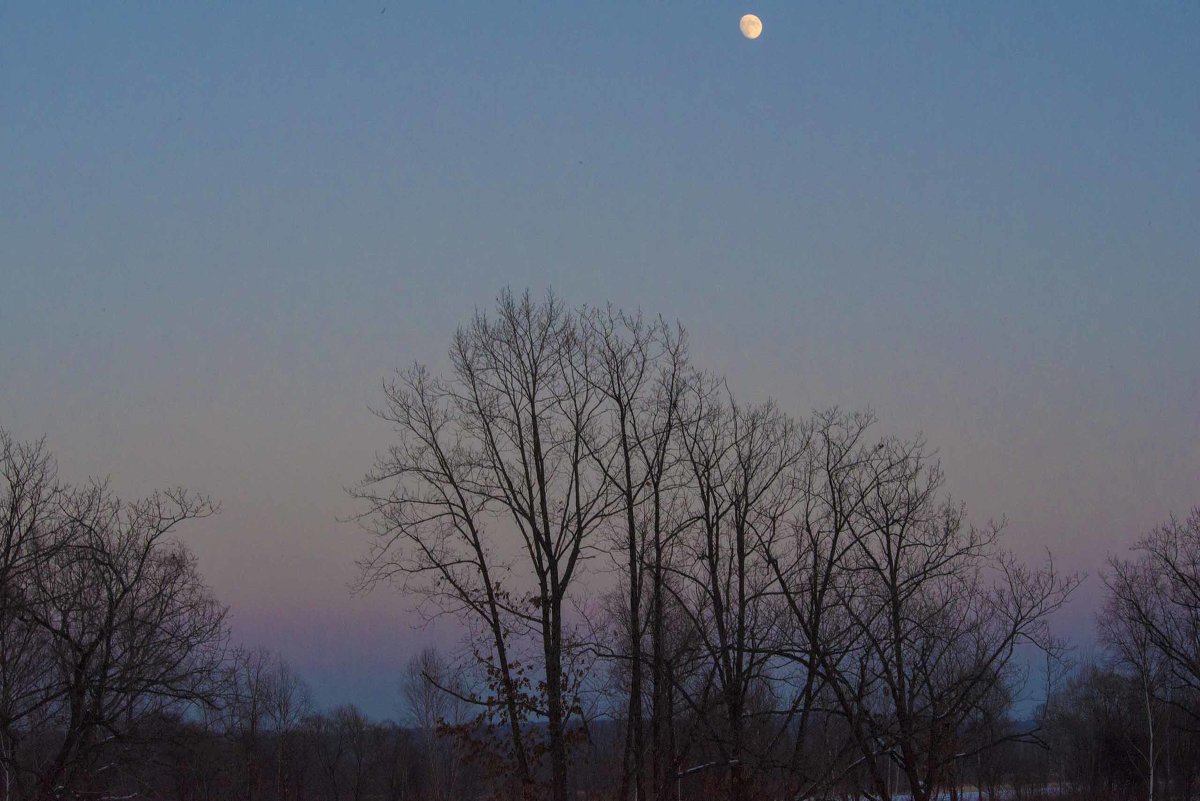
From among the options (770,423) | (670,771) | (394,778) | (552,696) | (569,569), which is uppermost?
(770,423)

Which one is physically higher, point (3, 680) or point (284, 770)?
point (3, 680)

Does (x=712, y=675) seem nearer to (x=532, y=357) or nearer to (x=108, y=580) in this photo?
(x=532, y=357)

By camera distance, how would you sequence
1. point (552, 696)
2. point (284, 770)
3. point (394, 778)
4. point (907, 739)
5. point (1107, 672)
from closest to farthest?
point (907, 739) → point (552, 696) → point (1107, 672) → point (284, 770) → point (394, 778)

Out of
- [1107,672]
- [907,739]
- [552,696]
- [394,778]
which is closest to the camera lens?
[907,739]

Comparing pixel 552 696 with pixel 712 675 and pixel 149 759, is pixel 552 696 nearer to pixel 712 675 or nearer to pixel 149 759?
pixel 712 675

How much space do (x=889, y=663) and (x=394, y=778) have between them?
67432 mm

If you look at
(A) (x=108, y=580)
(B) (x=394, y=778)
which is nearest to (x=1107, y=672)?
(B) (x=394, y=778)

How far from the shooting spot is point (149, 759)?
2292cm

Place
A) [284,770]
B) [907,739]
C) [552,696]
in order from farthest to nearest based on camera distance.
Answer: [284,770] < [552,696] < [907,739]

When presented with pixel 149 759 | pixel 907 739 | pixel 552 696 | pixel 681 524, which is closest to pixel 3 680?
pixel 149 759

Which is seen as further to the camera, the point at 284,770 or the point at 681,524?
the point at 284,770

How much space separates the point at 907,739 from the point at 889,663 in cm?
156

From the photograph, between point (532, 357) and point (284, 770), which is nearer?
point (532, 357)

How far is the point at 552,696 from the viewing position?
2208 centimetres
